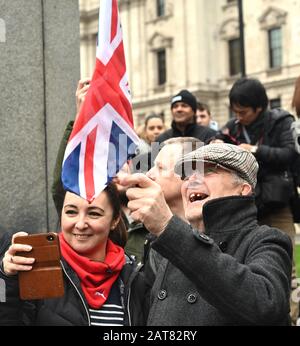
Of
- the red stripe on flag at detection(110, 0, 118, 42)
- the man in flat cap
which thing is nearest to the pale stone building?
the red stripe on flag at detection(110, 0, 118, 42)

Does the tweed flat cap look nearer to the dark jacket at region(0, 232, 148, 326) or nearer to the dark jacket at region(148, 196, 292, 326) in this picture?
the dark jacket at region(148, 196, 292, 326)

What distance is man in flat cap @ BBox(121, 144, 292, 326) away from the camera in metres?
2.38

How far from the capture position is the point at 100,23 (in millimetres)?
3129

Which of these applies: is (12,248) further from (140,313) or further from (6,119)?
(6,119)

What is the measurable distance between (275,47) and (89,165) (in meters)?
37.0

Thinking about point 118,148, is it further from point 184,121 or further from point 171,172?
point 184,121

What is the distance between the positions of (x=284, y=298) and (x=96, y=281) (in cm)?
94

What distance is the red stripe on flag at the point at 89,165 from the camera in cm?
272

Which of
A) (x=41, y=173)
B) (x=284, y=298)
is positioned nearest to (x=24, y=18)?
(x=41, y=173)

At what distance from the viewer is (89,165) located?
2.83 meters

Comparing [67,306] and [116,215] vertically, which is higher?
[116,215]

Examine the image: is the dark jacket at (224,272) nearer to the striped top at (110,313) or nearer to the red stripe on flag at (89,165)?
the striped top at (110,313)

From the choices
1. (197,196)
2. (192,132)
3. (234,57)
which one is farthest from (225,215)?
(234,57)

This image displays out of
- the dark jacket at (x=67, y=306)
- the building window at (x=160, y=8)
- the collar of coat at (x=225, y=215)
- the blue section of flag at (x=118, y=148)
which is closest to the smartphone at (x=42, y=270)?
the dark jacket at (x=67, y=306)
